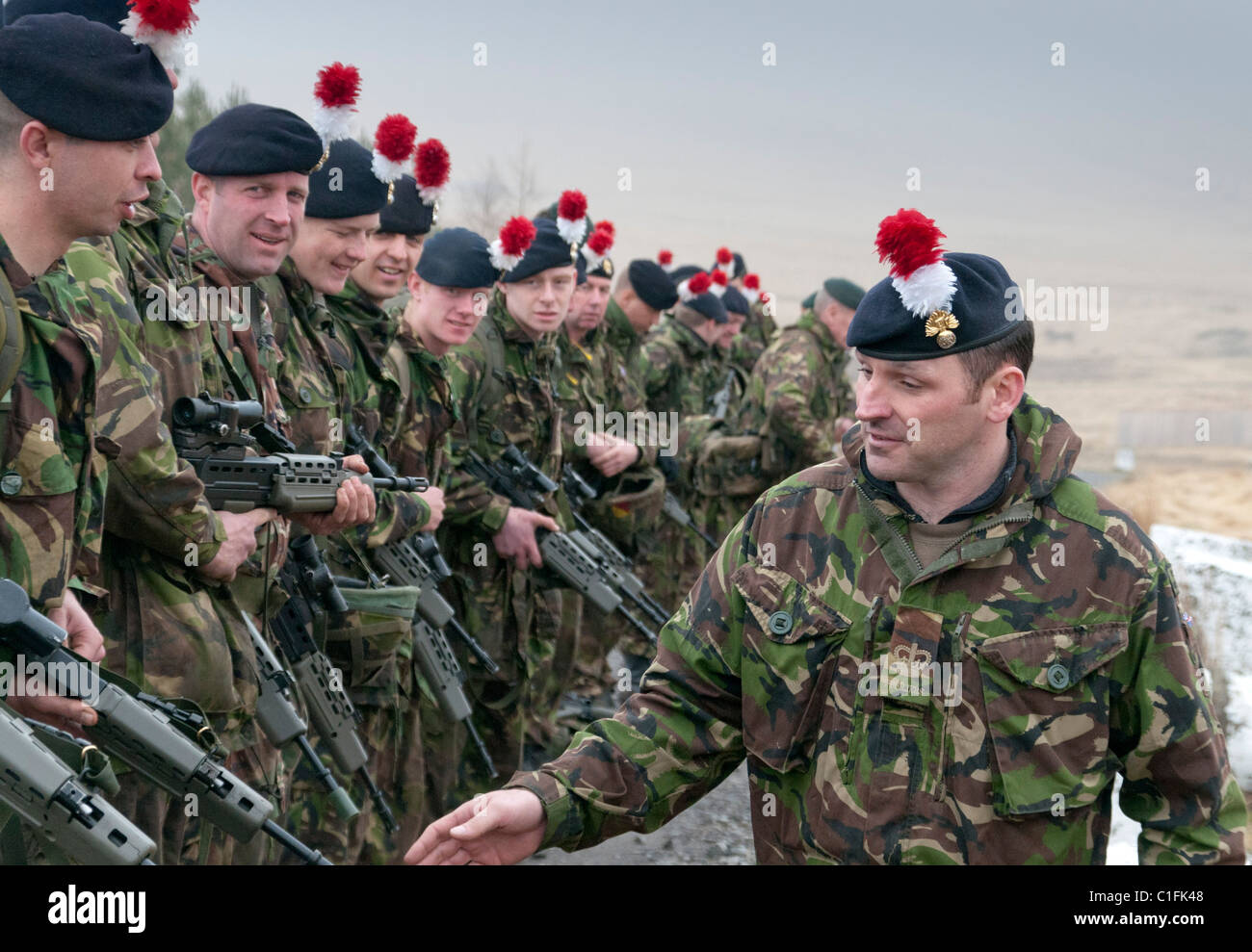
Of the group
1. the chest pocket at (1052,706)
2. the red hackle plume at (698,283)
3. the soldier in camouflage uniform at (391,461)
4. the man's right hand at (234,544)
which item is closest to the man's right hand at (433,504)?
the soldier in camouflage uniform at (391,461)

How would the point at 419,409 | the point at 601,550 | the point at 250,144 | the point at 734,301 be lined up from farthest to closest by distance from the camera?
the point at 734,301 < the point at 601,550 < the point at 419,409 < the point at 250,144

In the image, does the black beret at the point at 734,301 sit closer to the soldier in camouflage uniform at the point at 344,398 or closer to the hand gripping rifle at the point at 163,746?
the soldier in camouflage uniform at the point at 344,398

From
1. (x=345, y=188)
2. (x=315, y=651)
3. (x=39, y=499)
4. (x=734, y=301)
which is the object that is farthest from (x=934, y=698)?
(x=734, y=301)

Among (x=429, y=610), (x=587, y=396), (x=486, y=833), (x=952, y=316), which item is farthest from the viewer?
(x=587, y=396)

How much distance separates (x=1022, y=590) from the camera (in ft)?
8.89

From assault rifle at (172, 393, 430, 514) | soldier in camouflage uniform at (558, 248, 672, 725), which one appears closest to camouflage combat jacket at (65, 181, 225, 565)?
assault rifle at (172, 393, 430, 514)

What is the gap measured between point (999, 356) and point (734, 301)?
34.9 ft

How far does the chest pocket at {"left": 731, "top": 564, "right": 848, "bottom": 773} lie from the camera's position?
110 inches

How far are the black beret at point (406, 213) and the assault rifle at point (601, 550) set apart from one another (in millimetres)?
1918

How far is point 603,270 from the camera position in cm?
827

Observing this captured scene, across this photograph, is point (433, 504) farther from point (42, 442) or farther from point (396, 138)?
point (42, 442)

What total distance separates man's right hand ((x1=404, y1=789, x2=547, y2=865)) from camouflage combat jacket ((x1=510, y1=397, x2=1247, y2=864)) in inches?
1.7

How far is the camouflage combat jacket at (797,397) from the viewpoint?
988 centimetres

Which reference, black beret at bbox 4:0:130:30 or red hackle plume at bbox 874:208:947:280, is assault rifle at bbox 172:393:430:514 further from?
red hackle plume at bbox 874:208:947:280
